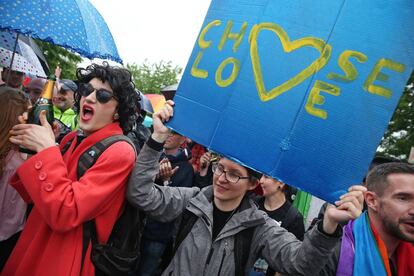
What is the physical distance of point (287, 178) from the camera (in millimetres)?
1665

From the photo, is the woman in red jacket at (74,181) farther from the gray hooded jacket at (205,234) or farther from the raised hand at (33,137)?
the gray hooded jacket at (205,234)

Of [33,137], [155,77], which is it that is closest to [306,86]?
[33,137]

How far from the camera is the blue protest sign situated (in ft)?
5.18

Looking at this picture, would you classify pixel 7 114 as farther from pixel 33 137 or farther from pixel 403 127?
pixel 403 127

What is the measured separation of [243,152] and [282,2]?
30.5 inches

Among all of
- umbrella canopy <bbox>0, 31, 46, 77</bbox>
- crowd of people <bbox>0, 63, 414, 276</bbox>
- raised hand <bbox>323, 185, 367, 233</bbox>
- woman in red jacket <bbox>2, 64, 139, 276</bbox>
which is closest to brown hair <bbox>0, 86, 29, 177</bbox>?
crowd of people <bbox>0, 63, 414, 276</bbox>

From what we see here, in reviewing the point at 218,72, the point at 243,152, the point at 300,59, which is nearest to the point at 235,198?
the point at 243,152

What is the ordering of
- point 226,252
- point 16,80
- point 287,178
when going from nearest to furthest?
point 287,178 < point 226,252 < point 16,80

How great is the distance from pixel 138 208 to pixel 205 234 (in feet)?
1.35

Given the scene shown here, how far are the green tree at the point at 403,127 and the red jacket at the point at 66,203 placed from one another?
56.4 ft

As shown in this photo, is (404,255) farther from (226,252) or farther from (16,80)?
(16,80)

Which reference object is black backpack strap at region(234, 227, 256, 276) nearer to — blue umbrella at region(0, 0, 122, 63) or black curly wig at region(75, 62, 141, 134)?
black curly wig at region(75, 62, 141, 134)

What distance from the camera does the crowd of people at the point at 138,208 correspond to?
1660mm

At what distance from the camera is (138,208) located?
6.32ft
